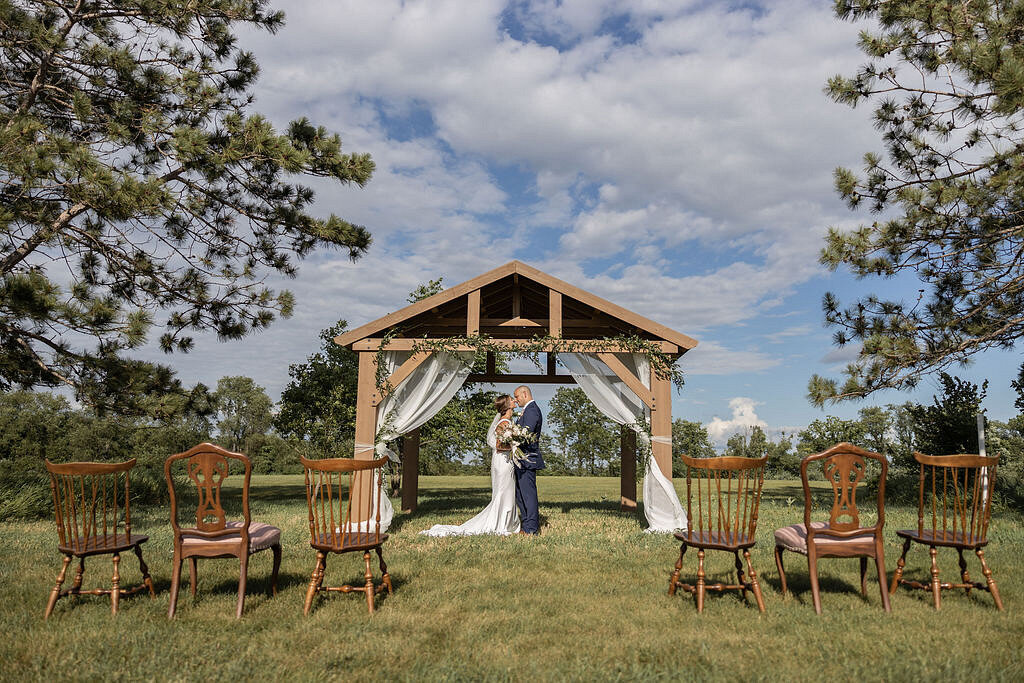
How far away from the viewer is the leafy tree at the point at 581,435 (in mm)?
38406

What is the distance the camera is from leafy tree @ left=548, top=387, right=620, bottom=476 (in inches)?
1512

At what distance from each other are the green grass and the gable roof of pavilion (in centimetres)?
345

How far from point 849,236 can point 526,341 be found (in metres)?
5.74

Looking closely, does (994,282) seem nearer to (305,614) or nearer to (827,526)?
(827,526)

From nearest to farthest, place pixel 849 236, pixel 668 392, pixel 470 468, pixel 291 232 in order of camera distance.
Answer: pixel 668 392 → pixel 849 236 → pixel 291 232 → pixel 470 468

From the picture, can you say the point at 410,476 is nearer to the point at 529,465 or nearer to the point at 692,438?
the point at 529,465

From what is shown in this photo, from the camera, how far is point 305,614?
16.5 feet

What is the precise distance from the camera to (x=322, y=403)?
16078mm

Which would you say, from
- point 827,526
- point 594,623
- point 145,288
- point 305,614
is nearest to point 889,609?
point 827,526

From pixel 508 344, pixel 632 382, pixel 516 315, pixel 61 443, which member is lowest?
pixel 61 443

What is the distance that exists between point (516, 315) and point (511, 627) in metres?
6.38

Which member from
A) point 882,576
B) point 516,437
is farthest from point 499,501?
point 882,576

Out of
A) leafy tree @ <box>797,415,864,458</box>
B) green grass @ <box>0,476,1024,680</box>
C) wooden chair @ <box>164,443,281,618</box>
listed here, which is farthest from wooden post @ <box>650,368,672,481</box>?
leafy tree @ <box>797,415,864,458</box>

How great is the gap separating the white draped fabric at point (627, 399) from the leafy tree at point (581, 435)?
2818cm
